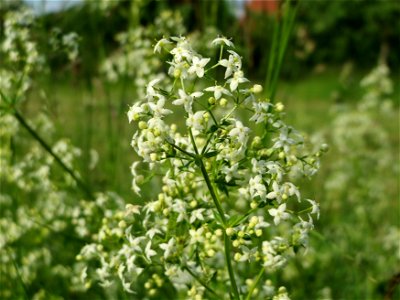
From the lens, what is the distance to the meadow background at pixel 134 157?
4508 mm

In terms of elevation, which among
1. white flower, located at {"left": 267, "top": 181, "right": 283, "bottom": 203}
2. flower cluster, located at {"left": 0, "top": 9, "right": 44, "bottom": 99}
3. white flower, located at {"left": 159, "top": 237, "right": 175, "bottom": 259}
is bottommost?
white flower, located at {"left": 159, "top": 237, "right": 175, "bottom": 259}

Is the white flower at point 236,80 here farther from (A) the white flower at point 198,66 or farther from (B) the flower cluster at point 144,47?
(B) the flower cluster at point 144,47

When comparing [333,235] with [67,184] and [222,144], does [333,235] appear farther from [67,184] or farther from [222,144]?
[222,144]

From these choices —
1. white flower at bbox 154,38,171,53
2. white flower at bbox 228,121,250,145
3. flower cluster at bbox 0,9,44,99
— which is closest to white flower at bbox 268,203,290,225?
white flower at bbox 228,121,250,145

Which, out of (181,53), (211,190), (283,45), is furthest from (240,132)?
(283,45)

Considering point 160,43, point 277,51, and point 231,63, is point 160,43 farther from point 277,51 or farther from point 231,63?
point 277,51

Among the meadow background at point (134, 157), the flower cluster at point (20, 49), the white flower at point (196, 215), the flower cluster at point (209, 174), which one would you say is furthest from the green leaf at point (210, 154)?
the flower cluster at point (20, 49)

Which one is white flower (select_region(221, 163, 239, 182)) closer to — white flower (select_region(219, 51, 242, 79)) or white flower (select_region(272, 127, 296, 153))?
white flower (select_region(272, 127, 296, 153))

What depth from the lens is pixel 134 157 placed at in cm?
993

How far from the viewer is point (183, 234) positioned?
2.55m

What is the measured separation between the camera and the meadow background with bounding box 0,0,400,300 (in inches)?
177

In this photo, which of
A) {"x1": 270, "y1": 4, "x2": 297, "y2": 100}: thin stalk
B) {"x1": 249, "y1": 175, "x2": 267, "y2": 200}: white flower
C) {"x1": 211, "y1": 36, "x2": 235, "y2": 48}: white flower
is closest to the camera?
{"x1": 249, "y1": 175, "x2": 267, "y2": 200}: white flower

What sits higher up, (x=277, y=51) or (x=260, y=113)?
(x=277, y=51)

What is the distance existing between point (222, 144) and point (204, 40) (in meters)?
3.03
